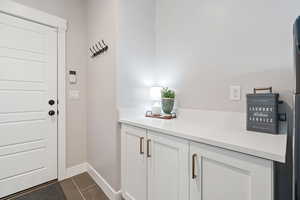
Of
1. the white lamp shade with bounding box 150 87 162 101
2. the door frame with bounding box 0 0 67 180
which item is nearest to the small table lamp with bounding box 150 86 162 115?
the white lamp shade with bounding box 150 87 162 101

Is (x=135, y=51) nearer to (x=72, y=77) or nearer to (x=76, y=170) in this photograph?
(x=72, y=77)

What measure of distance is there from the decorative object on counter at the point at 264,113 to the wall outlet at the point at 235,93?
0.16 metres

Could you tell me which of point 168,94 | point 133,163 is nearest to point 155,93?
point 168,94

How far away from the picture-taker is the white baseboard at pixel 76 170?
2.05m

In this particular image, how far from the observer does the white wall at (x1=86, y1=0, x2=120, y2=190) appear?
5.14 feet

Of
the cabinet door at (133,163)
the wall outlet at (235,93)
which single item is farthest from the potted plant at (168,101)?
the wall outlet at (235,93)

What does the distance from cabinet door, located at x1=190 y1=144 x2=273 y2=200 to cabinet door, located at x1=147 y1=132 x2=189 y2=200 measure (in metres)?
0.06

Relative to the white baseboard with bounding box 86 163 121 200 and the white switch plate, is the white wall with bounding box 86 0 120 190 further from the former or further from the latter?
the white switch plate

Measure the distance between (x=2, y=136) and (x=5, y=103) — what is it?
1.19 ft

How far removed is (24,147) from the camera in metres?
1.74

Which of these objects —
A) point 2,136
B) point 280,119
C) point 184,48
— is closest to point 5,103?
point 2,136

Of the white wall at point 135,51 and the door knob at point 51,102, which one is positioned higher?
the white wall at point 135,51

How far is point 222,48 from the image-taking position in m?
1.27

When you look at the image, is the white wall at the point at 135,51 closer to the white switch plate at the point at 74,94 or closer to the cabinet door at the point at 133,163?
the cabinet door at the point at 133,163
